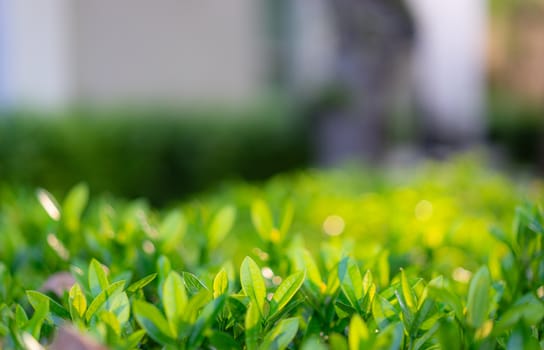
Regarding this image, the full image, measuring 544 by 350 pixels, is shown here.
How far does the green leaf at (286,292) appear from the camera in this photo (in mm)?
1206

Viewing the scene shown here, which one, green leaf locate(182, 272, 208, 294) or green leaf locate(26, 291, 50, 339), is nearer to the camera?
green leaf locate(26, 291, 50, 339)

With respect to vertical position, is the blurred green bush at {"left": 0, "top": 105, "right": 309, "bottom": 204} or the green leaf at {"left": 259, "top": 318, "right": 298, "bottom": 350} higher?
the green leaf at {"left": 259, "top": 318, "right": 298, "bottom": 350}

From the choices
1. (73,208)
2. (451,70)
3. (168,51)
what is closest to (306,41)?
(451,70)

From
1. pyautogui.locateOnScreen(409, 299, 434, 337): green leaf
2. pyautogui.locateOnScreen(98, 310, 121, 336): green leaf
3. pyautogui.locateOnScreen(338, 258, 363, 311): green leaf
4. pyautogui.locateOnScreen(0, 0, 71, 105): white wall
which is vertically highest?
pyautogui.locateOnScreen(98, 310, 121, 336): green leaf

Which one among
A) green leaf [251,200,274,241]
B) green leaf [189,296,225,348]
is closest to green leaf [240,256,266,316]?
green leaf [189,296,225,348]

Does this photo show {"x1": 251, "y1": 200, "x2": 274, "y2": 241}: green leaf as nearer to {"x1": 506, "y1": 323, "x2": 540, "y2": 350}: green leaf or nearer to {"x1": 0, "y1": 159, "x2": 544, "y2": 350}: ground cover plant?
{"x1": 0, "y1": 159, "x2": 544, "y2": 350}: ground cover plant

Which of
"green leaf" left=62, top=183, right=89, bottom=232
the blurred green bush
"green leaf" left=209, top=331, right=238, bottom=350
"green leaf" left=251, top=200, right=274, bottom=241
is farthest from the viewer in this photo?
the blurred green bush

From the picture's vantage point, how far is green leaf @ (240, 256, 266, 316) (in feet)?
3.92

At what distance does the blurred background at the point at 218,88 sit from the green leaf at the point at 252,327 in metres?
5.07

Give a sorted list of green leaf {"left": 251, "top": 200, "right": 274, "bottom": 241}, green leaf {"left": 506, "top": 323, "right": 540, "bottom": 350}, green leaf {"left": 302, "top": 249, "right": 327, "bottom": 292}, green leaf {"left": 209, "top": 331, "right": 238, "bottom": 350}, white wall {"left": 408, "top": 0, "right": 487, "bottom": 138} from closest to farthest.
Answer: green leaf {"left": 506, "top": 323, "right": 540, "bottom": 350}, green leaf {"left": 209, "top": 331, "right": 238, "bottom": 350}, green leaf {"left": 302, "top": 249, "right": 327, "bottom": 292}, green leaf {"left": 251, "top": 200, "right": 274, "bottom": 241}, white wall {"left": 408, "top": 0, "right": 487, "bottom": 138}

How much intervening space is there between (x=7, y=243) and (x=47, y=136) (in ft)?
15.6

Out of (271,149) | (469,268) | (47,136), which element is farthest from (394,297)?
(271,149)

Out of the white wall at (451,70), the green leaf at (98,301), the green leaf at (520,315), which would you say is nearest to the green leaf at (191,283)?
the green leaf at (98,301)

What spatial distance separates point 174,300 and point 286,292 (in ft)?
0.65
